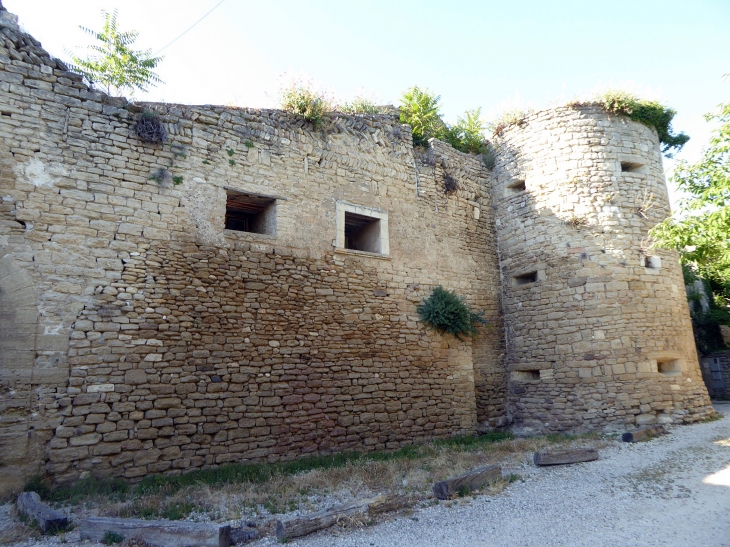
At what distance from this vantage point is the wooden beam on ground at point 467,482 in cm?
549

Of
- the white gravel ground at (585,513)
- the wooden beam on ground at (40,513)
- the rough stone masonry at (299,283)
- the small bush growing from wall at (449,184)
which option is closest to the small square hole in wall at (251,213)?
the rough stone masonry at (299,283)

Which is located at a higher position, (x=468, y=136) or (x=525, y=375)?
(x=468, y=136)

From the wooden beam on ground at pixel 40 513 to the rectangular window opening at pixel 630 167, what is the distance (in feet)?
37.3

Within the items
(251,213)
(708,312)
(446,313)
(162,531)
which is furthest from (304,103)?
(708,312)

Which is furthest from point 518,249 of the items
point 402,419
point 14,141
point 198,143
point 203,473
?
point 14,141

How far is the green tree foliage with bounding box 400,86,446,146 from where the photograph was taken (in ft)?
38.2

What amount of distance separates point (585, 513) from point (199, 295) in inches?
225

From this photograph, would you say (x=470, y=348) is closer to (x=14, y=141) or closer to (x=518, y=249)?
(x=518, y=249)

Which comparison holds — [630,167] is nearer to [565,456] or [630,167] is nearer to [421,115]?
[421,115]

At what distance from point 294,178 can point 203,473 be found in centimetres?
501

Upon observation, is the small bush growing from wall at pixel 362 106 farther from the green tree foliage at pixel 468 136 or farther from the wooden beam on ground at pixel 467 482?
the wooden beam on ground at pixel 467 482

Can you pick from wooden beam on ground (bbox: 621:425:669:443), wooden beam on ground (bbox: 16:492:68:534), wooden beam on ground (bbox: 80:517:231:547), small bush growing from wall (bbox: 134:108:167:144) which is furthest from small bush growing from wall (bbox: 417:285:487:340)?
wooden beam on ground (bbox: 16:492:68:534)

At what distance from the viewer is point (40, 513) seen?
4754 mm

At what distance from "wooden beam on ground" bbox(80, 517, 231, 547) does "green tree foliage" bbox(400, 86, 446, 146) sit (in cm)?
920
